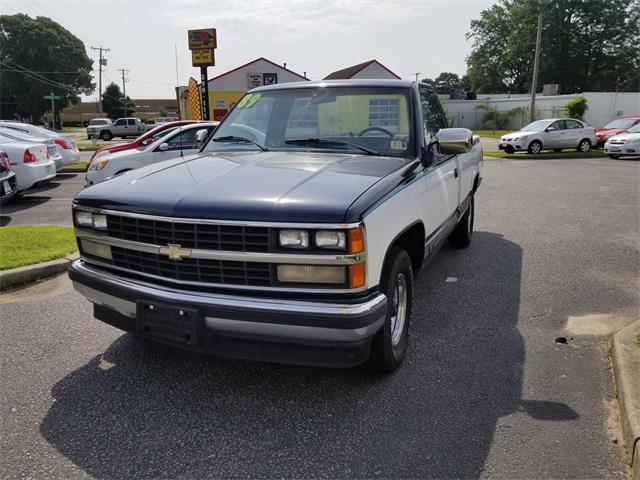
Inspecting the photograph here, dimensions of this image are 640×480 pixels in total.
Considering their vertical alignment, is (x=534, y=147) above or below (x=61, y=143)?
below

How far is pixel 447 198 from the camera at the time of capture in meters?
4.70

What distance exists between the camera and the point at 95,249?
3414mm

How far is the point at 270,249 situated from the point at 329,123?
5.90ft

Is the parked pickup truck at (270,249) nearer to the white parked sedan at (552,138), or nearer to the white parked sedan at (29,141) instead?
the white parked sedan at (29,141)

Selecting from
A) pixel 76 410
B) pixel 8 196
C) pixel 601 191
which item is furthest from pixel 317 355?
pixel 601 191

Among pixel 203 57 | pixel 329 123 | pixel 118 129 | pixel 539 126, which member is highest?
pixel 203 57

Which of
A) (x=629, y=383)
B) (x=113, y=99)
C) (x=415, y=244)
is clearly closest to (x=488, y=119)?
(x=415, y=244)

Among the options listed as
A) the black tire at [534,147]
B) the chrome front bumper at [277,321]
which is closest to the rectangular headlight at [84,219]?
the chrome front bumper at [277,321]

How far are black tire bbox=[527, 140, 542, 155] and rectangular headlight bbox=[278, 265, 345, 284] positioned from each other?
20.8m

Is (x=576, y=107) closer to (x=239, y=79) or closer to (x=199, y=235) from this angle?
(x=239, y=79)

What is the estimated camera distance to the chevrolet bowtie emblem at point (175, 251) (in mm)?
2903

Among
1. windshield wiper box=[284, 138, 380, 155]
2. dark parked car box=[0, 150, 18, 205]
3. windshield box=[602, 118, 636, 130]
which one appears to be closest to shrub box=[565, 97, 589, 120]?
windshield box=[602, 118, 636, 130]

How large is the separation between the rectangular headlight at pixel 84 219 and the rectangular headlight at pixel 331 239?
5.25ft

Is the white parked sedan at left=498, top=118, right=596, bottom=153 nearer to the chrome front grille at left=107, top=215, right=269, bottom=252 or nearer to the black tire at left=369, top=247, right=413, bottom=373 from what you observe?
the black tire at left=369, top=247, right=413, bottom=373
